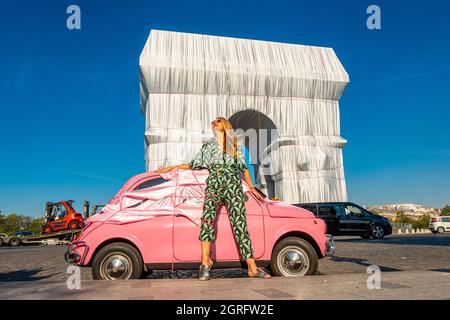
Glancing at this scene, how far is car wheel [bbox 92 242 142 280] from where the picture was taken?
4211 millimetres

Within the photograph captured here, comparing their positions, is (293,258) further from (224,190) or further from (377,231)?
(377,231)

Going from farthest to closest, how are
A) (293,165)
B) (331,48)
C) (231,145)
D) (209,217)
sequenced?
(331,48) < (293,165) < (231,145) < (209,217)

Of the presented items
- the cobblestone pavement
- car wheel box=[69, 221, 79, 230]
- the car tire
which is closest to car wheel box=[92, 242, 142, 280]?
the cobblestone pavement

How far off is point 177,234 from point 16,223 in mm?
77409

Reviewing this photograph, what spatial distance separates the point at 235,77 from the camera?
83.5 ft

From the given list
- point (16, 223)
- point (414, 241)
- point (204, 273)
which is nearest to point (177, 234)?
point (204, 273)

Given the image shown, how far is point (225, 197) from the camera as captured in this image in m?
4.28

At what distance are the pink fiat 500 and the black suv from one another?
12.1 meters

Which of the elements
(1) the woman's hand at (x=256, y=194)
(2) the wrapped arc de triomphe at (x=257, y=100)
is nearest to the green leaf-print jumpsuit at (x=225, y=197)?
(1) the woman's hand at (x=256, y=194)

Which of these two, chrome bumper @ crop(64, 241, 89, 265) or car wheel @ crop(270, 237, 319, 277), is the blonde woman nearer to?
car wheel @ crop(270, 237, 319, 277)

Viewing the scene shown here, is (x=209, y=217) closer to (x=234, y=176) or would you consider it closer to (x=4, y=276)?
(x=234, y=176)

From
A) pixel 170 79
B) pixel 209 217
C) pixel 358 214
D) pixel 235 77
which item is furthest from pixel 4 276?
pixel 235 77
